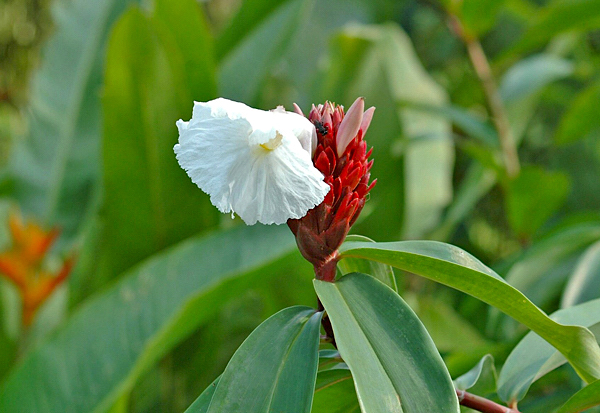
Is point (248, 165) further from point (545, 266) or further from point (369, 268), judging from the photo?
point (545, 266)

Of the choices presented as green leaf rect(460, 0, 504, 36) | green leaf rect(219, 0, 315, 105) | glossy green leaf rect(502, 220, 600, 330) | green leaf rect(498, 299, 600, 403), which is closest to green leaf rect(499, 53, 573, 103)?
green leaf rect(460, 0, 504, 36)

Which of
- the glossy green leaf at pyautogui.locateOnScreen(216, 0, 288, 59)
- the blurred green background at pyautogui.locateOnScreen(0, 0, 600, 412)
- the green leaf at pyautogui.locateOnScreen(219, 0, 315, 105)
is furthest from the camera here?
the glossy green leaf at pyautogui.locateOnScreen(216, 0, 288, 59)

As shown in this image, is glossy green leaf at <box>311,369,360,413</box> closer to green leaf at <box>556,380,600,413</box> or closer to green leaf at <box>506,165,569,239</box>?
green leaf at <box>556,380,600,413</box>

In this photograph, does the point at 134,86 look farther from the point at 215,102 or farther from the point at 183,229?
the point at 215,102

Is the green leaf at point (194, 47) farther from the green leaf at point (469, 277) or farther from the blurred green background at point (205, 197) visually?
the green leaf at point (469, 277)

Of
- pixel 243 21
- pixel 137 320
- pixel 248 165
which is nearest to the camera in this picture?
pixel 248 165

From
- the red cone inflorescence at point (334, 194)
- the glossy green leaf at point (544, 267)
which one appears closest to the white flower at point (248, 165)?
the red cone inflorescence at point (334, 194)

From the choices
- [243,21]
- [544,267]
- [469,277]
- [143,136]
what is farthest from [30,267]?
[469,277]
